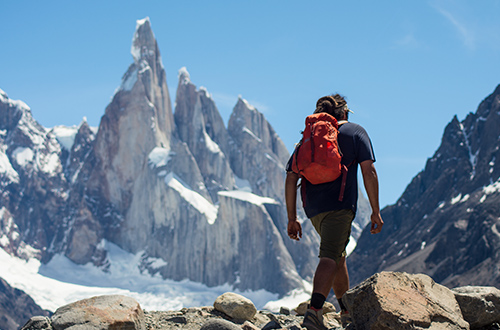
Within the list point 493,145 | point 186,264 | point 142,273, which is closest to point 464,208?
point 493,145

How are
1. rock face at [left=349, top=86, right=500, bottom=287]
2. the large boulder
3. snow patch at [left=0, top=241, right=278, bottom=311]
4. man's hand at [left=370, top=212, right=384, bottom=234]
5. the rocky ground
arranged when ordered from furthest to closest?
snow patch at [left=0, top=241, right=278, bottom=311] < rock face at [left=349, top=86, right=500, bottom=287] < the rocky ground < man's hand at [left=370, top=212, right=384, bottom=234] < the large boulder

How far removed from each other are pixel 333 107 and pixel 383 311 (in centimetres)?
280

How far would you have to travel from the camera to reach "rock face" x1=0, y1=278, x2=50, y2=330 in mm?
164125

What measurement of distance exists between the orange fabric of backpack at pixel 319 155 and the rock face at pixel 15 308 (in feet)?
554

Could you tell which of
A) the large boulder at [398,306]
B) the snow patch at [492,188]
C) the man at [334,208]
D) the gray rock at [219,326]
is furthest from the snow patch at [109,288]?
the large boulder at [398,306]

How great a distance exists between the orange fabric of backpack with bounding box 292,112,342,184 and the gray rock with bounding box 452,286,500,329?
2443 millimetres

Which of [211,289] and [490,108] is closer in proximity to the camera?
[490,108]

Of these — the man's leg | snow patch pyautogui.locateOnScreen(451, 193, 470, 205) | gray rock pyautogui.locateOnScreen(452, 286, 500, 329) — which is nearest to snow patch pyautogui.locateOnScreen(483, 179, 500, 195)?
snow patch pyautogui.locateOnScreen(451, 193, 470, 205)

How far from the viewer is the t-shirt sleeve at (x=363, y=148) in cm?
729

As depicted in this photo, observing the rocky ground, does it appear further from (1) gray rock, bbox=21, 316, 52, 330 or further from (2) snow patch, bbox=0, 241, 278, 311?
(2) snow patch, bbox=0, 241, 278, 311

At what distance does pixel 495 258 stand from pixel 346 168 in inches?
4423

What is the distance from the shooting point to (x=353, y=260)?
6900 inches

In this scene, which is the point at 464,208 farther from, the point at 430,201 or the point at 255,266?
the point at 255,266

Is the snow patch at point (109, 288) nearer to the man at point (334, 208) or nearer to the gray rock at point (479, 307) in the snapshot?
the gray rock at point (479, 307)
